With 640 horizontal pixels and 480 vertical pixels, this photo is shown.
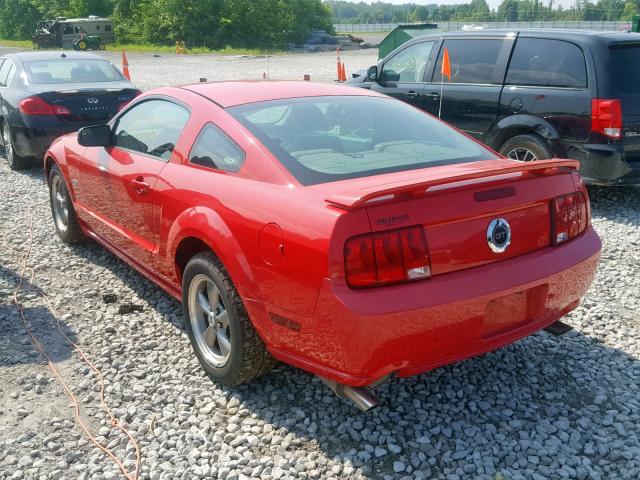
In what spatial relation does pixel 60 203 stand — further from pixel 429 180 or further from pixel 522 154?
pixel 522 154

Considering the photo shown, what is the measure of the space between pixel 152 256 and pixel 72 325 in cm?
82

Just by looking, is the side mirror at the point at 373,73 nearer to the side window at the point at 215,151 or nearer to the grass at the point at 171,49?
the side window at the point at 215,151

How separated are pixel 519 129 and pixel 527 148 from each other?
0.26 m

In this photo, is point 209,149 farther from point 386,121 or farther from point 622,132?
point 622,132

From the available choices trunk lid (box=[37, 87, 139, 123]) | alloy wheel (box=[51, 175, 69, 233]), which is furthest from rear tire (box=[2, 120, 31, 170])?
alloy wheel (box=[51, 175, 69, 233])

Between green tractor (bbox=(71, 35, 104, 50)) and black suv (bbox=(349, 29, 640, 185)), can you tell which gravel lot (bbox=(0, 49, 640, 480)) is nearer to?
black suv (bbox=(349, 29, 640, 185))

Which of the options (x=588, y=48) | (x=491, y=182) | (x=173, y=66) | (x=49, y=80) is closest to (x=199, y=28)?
(x=173, y=66)

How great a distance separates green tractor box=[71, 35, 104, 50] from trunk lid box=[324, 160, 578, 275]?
42493mm

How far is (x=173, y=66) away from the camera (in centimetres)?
3098

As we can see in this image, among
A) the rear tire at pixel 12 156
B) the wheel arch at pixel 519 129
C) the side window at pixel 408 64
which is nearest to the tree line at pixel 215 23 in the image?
the rear tire at pixel 12 156

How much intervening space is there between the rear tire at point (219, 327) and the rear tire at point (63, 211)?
247 centimetres

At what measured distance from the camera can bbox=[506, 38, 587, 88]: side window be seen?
659 centimetres

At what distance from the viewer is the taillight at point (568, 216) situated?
3172 mm

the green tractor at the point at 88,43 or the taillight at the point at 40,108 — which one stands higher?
the green tractor at the point at 88,43
